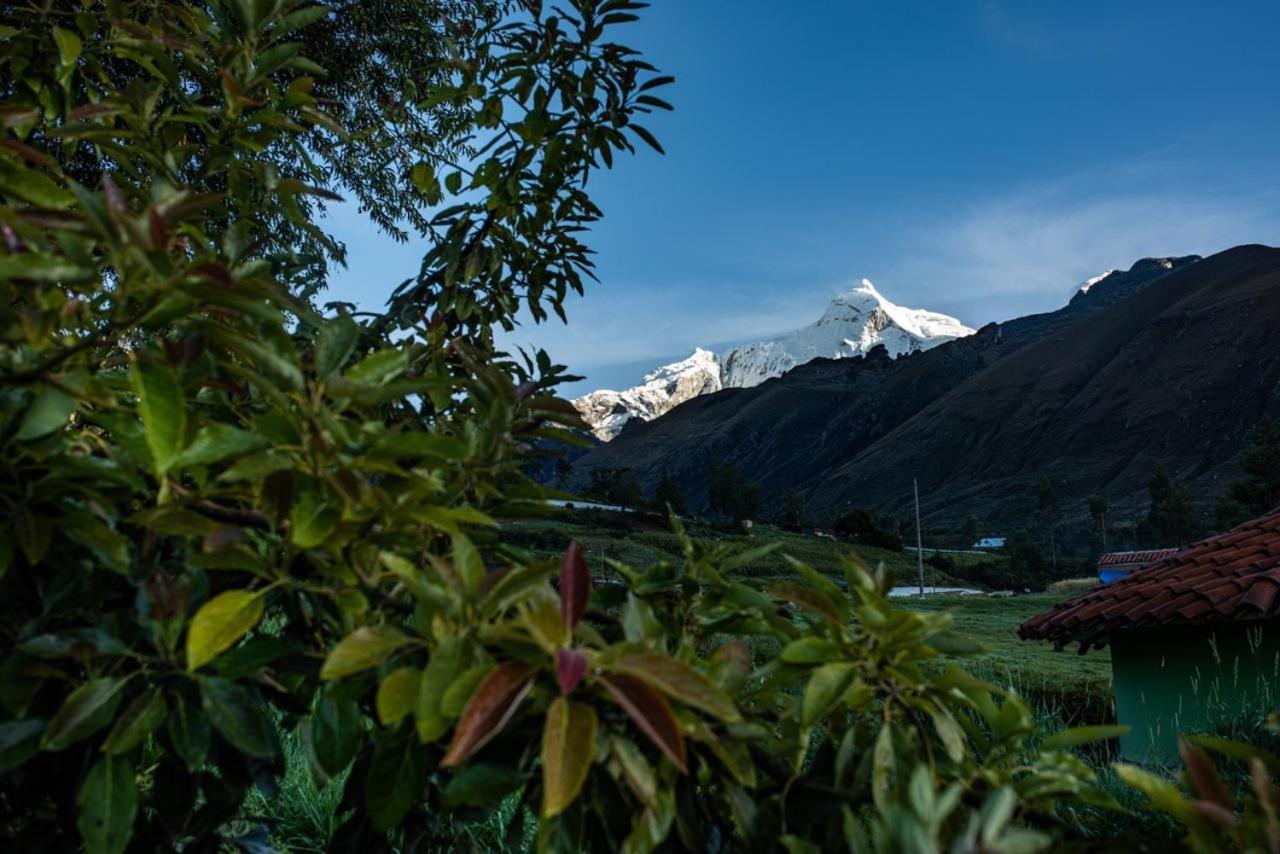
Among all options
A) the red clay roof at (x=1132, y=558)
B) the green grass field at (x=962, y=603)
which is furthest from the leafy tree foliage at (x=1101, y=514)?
the red clay roof at (x=1132, y=558)

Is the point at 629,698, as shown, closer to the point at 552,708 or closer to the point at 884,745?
the point at 552,708

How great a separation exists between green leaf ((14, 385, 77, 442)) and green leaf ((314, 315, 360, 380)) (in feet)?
0.70

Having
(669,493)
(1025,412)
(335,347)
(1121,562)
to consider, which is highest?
(1025,412)

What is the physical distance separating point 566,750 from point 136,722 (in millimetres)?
438

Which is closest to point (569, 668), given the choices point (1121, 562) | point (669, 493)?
point (1121, 562)

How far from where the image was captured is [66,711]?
726mm

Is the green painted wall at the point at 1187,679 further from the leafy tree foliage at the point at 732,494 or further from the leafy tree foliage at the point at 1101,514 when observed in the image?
the leafy tree foliage at the point at 1101,514

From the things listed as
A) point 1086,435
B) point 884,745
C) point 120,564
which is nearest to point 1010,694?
point 884,745

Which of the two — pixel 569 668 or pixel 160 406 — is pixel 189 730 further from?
pixel 569 668

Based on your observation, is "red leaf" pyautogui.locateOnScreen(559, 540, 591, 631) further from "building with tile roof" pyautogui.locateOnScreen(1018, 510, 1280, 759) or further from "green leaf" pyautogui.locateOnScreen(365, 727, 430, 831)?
"building with tile roof" pyautogui.locateOnScreen(1018, 510, 1280, 759)

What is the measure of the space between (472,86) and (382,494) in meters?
1.41

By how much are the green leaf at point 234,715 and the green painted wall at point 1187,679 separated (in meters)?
6.08

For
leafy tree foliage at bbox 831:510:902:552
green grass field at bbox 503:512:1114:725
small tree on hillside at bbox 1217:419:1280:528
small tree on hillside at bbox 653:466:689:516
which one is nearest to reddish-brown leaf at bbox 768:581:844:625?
green grass field at bbox 503:512:1114:725

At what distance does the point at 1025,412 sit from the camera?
106m
